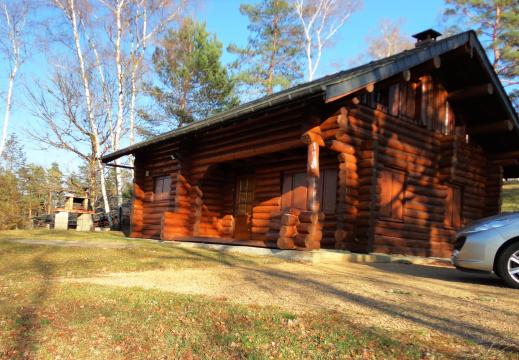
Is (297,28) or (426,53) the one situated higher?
(297,28)

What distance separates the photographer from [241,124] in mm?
11430

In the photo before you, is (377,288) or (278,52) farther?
(278,52)

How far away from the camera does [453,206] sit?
43.4 ft

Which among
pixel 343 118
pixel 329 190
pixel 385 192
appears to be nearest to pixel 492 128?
pixel 385 192

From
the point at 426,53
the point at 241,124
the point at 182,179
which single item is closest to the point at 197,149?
the point at 182,179

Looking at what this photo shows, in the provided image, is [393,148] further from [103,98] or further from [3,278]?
[103,98]

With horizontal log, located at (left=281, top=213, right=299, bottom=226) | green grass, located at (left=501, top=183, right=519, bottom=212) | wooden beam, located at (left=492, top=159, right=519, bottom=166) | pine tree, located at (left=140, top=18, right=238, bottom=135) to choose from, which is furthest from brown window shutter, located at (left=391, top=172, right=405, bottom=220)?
pine tree, located at (left=140, top=18, right=238, bottom=135)

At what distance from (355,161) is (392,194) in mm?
1562

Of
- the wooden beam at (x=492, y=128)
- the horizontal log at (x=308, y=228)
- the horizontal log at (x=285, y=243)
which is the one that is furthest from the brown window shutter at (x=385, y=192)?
the wooden beam at (x=492, y=128)

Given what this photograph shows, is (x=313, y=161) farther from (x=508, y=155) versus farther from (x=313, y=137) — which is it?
Answer: (x=508, y=155)

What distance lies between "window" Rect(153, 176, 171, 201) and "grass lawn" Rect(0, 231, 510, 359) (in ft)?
35.1

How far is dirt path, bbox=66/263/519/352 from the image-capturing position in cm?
346

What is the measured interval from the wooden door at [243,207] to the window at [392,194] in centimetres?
456

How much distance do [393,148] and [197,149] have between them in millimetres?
6080
